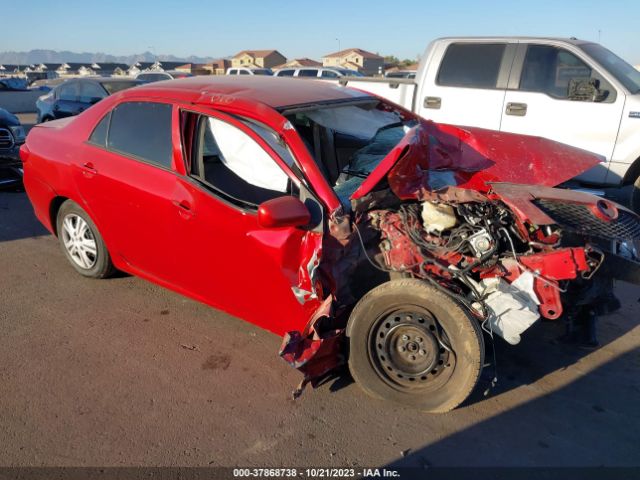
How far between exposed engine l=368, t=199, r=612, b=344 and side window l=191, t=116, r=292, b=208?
757 mm

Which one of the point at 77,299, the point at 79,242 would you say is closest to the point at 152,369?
the point at 77,299

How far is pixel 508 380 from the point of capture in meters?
3.35

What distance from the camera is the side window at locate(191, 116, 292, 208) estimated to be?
3.48 m

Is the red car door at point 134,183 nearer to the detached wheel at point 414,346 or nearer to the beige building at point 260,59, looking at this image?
the detached wheel at point 414,346

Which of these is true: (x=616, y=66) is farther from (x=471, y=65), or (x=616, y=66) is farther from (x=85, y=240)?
(x=85, y=240)

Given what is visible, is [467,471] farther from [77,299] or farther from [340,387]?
[77,299]

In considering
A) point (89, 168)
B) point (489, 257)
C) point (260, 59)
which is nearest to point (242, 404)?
point (489, 257)

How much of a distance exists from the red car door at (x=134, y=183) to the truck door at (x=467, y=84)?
174 inches

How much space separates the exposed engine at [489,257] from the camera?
114 inches

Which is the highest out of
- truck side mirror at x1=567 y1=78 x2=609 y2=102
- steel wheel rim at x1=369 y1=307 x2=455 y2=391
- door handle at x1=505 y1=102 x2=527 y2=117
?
truck side mirror at x1=567 y1=78 x2=609 y2=102

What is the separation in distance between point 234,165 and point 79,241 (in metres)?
1.83

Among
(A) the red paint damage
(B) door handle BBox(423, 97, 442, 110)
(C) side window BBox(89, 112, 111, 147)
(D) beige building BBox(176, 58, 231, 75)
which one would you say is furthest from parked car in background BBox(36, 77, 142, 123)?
(D) beige building BBox(176, 58, 231, 75)

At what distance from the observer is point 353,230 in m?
3.06

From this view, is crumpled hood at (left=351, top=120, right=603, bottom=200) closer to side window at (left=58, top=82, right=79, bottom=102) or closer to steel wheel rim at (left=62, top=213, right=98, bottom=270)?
steel wheel rim at (left=62, top=213, right=98, bottom=270)
